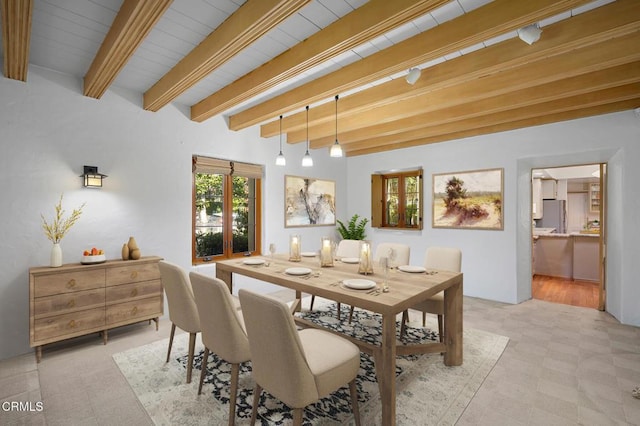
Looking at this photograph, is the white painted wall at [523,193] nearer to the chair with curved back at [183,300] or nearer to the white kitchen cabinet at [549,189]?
the white kitchen cabinet at [549,189]

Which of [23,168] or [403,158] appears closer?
[23,168]

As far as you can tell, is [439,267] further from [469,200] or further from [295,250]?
[469,200]

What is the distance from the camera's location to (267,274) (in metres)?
2.60

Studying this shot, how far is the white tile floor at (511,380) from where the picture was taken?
77.7 inches

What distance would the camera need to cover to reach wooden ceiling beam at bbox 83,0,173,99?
181cm

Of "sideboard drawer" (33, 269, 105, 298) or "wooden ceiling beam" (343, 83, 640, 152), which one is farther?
"wooden ceiling beam" (343, 83, 640, 152)

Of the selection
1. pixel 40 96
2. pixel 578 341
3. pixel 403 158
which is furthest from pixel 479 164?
pixel 40 96

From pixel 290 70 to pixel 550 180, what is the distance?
8143 millimetres

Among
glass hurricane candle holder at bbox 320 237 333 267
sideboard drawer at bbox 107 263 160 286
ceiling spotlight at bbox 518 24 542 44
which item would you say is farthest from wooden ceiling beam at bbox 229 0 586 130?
sideboard drawer at bbox 107 263 160 286

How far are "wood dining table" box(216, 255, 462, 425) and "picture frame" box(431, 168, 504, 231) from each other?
253 centimetres

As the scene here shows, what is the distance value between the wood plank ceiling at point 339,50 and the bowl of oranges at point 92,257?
1.67 m

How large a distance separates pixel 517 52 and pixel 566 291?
480 centimetres

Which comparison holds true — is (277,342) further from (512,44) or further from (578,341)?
(578,341)

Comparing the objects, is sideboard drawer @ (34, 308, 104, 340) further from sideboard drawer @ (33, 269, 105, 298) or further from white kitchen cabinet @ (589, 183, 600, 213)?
white kitchen cabinet @ (589, 183, 600, 213)
